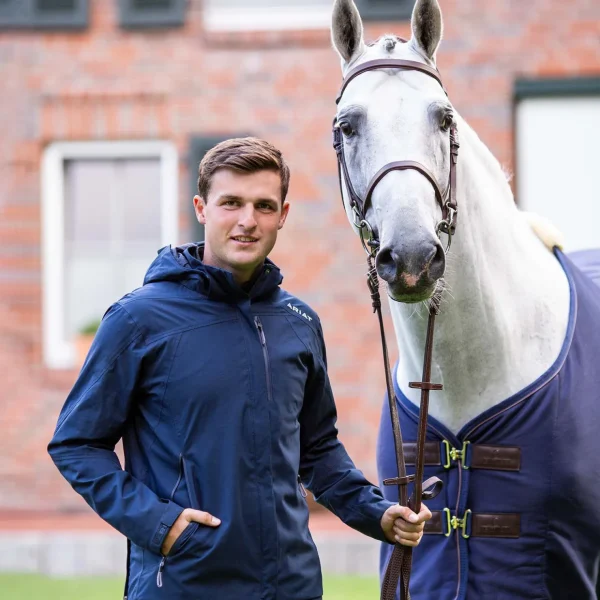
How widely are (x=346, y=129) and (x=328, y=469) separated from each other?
0.83 metres

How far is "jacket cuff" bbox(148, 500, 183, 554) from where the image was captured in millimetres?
2406

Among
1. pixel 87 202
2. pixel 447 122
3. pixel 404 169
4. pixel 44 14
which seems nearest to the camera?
pixel 404 169

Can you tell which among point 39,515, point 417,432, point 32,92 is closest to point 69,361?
point 39,515

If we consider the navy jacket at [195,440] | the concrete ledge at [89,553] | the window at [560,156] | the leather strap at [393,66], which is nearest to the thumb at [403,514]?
the navy jacket at [195,440]

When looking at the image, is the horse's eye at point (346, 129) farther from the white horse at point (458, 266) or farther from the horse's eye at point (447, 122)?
the horse's eye at point (447, 122)

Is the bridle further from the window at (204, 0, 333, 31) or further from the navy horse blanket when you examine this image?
the window at (204, 0, 333, 31)

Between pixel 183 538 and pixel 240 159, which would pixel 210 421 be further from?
pixel 240 159

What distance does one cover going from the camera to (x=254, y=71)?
9266 millimetres

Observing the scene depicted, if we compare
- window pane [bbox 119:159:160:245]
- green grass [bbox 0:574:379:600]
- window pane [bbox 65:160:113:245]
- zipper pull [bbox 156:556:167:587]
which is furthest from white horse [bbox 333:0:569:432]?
window pane [bbox 65:160:113:245]

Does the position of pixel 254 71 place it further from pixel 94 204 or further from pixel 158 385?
pixel 158 385

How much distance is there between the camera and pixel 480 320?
3055 millimetres

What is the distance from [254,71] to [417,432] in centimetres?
657

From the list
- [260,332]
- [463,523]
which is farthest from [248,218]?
[463,523]

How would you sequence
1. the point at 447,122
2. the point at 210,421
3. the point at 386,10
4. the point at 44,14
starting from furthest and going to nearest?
the point at 44,14 < the point at 386,10 < the point at 447,122 < the point at 210,421
